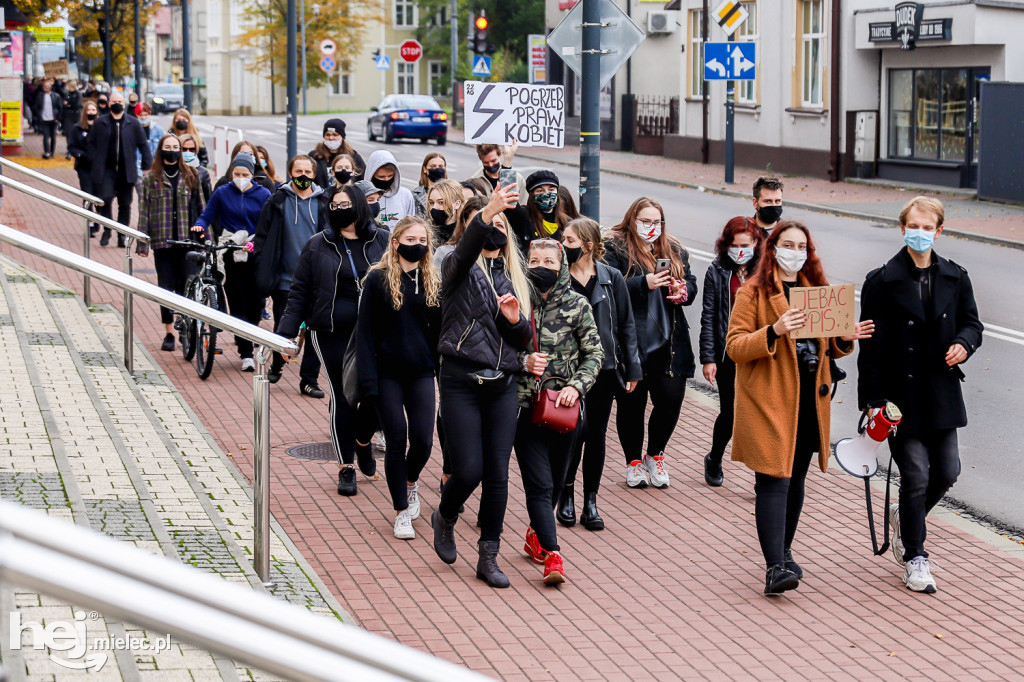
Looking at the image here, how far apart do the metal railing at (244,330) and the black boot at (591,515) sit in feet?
7.08

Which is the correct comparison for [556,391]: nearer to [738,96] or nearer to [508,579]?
[508,579]

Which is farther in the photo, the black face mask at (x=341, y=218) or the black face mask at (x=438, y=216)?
the black face mask at (x=438, y=216)

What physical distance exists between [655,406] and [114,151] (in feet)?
38.8

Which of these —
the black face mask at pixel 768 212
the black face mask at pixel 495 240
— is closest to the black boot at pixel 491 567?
the black face mask at pixel 495 240

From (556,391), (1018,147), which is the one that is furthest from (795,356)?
(1018,147)

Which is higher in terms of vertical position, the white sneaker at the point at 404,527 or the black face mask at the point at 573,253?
the black face mask at the point at 573,253

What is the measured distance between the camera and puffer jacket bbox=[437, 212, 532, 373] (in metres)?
6.54

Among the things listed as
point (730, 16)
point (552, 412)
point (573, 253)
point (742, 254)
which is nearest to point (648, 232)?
point (742, 254)

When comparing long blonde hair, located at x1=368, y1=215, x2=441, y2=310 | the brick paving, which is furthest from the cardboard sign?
long blonde hair, located at x1=368, y1=215, x2=441, y2=310

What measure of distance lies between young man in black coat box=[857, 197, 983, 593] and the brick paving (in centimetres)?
47

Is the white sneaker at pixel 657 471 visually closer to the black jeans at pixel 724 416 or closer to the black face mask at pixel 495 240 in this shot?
the black jeans at pixel 724 416

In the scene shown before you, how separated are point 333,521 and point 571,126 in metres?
41.8

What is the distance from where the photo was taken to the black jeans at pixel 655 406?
27.2 feet

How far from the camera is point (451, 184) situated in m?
8.70
